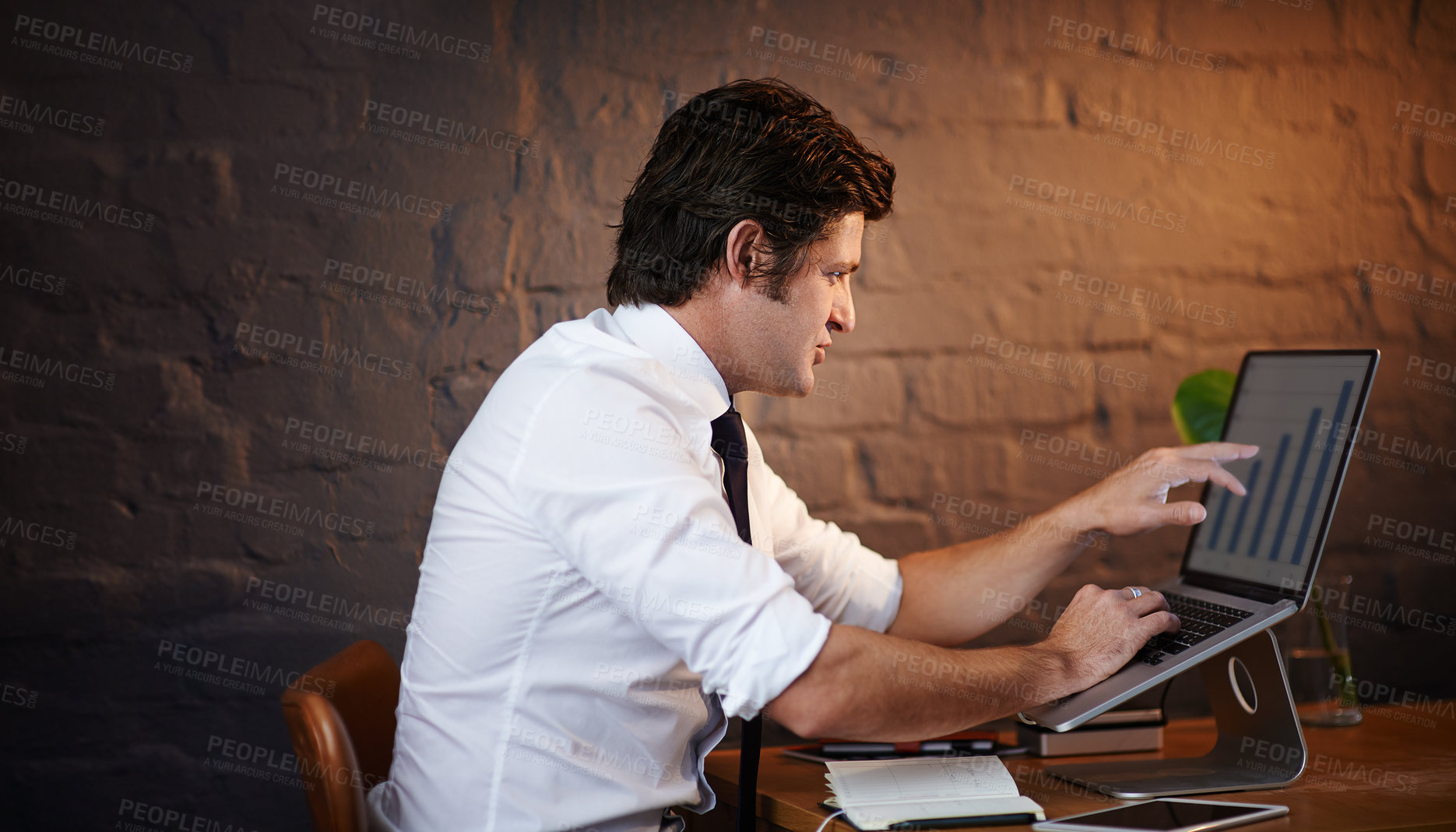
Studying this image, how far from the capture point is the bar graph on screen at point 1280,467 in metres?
1.38

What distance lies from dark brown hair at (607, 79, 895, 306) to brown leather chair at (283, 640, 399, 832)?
0.63 metres

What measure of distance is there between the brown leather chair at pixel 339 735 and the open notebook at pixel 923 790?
570 mm

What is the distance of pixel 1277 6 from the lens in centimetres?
212

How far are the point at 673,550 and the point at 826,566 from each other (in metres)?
0.61

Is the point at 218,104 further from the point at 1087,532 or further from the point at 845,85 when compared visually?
the point at 1087,532

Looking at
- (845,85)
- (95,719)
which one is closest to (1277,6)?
(845,85)

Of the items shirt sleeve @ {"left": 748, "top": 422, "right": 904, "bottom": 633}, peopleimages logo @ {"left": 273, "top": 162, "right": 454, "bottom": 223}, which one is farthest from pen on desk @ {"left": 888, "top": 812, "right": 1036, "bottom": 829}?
peopleimages logo @ {"left": 273, "top": 162, "right": 454, "bottom": 223}

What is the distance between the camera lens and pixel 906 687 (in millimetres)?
1180

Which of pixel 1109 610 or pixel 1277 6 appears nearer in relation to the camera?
pixel 1109 610

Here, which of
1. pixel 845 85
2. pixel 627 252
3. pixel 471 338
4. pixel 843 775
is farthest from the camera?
pixel 845 85

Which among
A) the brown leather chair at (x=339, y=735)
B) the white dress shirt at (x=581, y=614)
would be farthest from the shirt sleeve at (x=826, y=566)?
the brown leather chair at (x=339, y=735)

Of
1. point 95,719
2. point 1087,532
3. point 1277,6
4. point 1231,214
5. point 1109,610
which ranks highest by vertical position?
point 1277,6

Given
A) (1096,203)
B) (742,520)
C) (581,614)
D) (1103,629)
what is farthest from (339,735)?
(1096,203)

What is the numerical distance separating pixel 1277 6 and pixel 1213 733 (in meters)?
1.46
